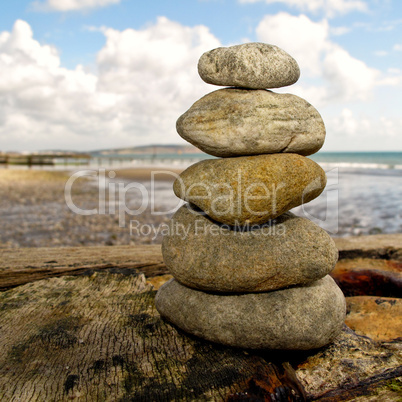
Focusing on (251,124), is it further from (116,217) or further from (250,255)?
(116,217)

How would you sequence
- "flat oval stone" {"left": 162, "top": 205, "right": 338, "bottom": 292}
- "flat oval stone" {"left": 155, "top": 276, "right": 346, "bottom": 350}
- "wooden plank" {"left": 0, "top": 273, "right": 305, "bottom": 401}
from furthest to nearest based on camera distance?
1. "flat oval stone" {"left": 162, "top": 205, "right": 338, "bottom": 292}
2. "flat oval stone" {"left": 155, "top": 276, "right": 346, "bottom": 350}
3. "wooden plank" {"left": 0, "top": 273, "right": 305, "bottom": 401}

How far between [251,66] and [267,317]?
86.2 inches

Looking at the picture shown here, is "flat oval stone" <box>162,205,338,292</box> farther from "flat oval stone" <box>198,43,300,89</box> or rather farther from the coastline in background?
the coastline in background

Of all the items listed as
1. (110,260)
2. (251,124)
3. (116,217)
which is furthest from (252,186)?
(116,217)

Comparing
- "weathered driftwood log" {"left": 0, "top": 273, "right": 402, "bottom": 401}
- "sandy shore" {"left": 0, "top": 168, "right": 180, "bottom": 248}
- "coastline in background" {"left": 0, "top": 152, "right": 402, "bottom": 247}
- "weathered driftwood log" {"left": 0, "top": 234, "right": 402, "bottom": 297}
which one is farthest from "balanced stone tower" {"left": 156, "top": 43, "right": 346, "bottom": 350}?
"coastline in background" {"left": 0, "top": 152, "right": 402, "bottom": 247}

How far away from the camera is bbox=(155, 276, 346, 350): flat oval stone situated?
10.1 feet

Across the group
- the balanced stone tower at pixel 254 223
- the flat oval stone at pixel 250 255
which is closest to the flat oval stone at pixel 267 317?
the balanced stone tower at pixel 254 223

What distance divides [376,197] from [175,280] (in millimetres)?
18050

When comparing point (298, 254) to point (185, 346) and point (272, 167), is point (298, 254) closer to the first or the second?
point (272, 167)

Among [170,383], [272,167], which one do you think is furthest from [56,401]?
[272,167]

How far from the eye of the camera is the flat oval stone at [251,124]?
10.3 ft

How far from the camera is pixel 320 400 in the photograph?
2605mm

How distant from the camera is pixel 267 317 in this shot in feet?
10.3

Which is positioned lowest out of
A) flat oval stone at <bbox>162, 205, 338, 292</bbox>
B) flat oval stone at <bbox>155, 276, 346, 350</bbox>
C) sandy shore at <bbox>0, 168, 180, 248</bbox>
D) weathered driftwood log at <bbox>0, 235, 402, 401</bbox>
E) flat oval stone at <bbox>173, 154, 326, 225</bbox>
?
sandy shore at <bbox>0, 168, 180, 248</bbox>
